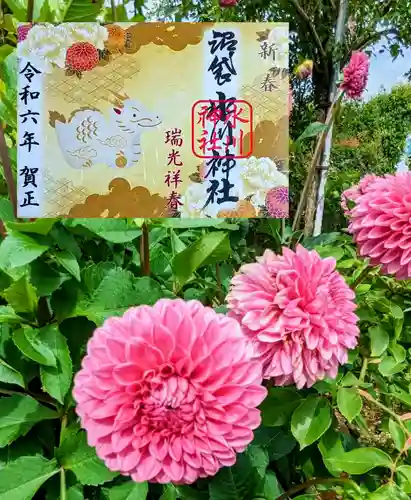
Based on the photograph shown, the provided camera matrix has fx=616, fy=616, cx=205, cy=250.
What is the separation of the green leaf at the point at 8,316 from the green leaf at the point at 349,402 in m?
0.40

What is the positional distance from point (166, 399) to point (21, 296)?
321 millimetres

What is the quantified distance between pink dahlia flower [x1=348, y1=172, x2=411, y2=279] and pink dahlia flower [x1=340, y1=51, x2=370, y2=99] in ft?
0.92

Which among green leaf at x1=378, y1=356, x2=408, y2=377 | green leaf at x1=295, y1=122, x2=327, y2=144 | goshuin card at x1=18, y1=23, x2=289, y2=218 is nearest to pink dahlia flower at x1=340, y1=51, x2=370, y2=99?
green leaf at x1=295, y1=122, x2=327, y2=144

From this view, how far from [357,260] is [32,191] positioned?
559mm

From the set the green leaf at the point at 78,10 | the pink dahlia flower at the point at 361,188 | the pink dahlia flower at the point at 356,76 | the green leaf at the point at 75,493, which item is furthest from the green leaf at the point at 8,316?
the pink dahlia flower at the point at 356,76

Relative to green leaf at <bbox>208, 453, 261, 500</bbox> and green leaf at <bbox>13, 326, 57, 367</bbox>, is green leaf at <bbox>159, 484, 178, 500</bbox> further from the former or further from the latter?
green leaf at <bbox>13, 326, 57, 367</bbox>

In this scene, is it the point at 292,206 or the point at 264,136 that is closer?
the point at 264,136

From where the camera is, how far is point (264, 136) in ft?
2.42

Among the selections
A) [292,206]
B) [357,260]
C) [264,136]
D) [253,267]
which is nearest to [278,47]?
[264,136]

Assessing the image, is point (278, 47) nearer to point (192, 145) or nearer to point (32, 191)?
point (192, 145)

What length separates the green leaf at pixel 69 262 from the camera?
2.28ft

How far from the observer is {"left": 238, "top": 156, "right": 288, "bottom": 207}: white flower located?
73 cm

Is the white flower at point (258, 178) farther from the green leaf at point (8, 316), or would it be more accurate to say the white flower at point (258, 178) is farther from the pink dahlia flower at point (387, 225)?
the green leaf at point (8, 316)

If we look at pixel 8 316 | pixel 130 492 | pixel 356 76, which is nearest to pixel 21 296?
pixel 8 316
